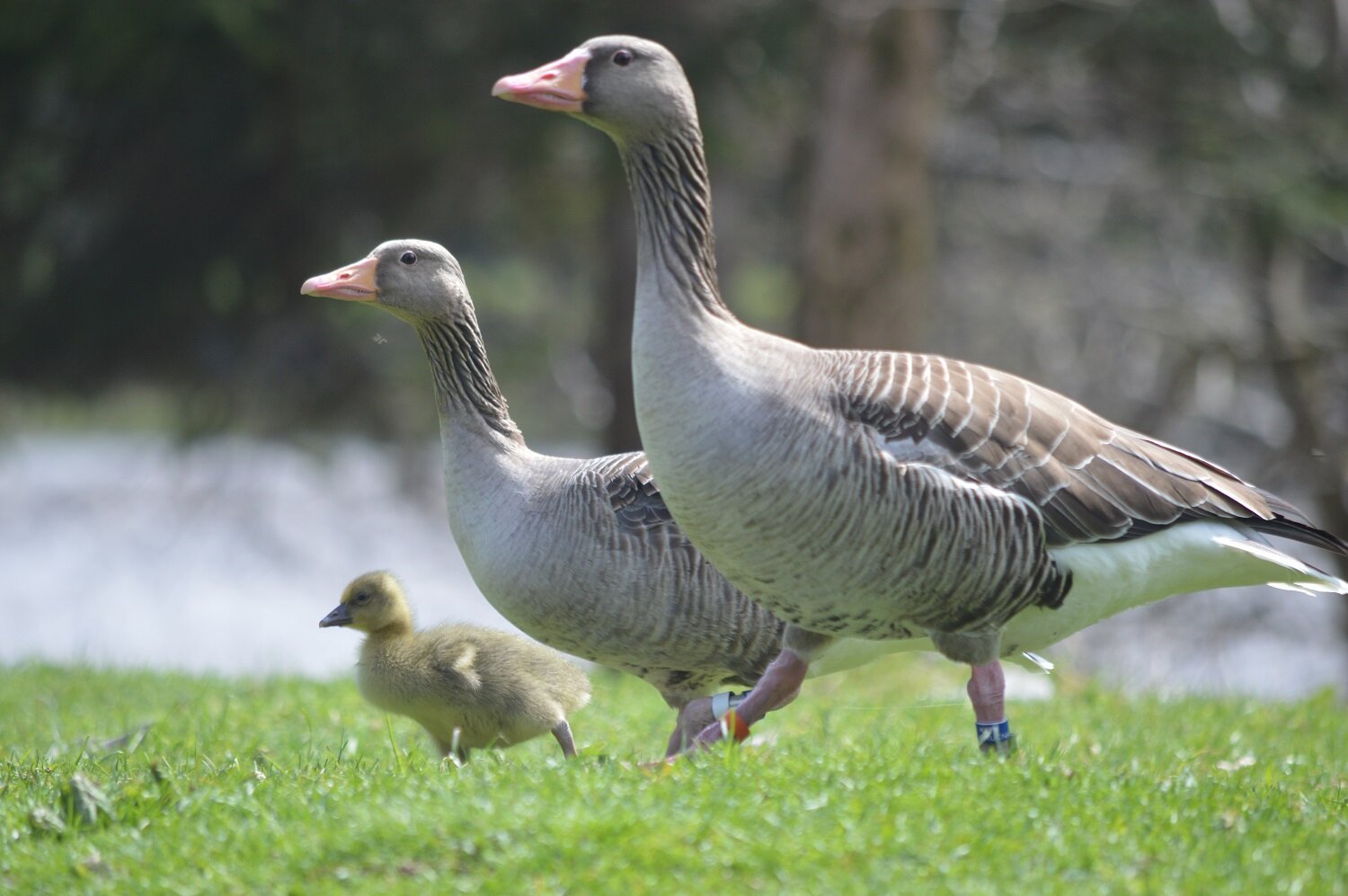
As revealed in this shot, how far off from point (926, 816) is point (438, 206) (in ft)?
33.2

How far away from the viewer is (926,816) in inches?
159

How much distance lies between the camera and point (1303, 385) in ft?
37.1

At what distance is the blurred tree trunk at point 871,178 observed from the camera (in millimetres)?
11234

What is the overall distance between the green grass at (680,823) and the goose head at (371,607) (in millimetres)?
618

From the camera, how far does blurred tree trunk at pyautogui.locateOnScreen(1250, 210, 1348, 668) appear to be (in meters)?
11.0

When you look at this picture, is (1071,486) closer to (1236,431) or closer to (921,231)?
(921,231)

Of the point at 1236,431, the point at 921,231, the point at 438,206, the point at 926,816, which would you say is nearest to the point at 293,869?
the point at 926,816

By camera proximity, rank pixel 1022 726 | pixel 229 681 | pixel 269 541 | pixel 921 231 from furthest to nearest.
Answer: pixel 269 541 → pixel 921 231 → pixel 229 681 → pixel 1022 726

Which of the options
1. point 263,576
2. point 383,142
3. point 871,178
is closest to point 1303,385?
point 871,178

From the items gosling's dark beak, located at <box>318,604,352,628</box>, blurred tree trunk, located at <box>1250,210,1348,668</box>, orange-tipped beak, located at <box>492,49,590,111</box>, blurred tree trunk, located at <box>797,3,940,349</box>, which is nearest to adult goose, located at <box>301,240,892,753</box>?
gosling's dark beak, located at <box>318,604,352,628</box>

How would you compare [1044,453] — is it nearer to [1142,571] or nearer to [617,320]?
[1142,571]

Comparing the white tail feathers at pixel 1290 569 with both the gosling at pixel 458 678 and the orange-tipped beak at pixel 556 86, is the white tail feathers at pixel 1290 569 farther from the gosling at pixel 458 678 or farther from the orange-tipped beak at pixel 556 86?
the orange-tipped beak at pixel 556 86

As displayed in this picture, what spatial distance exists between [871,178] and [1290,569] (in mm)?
6647

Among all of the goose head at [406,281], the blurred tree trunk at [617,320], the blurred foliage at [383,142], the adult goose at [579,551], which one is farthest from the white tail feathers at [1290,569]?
the blurred tree trunk at [617,320]
